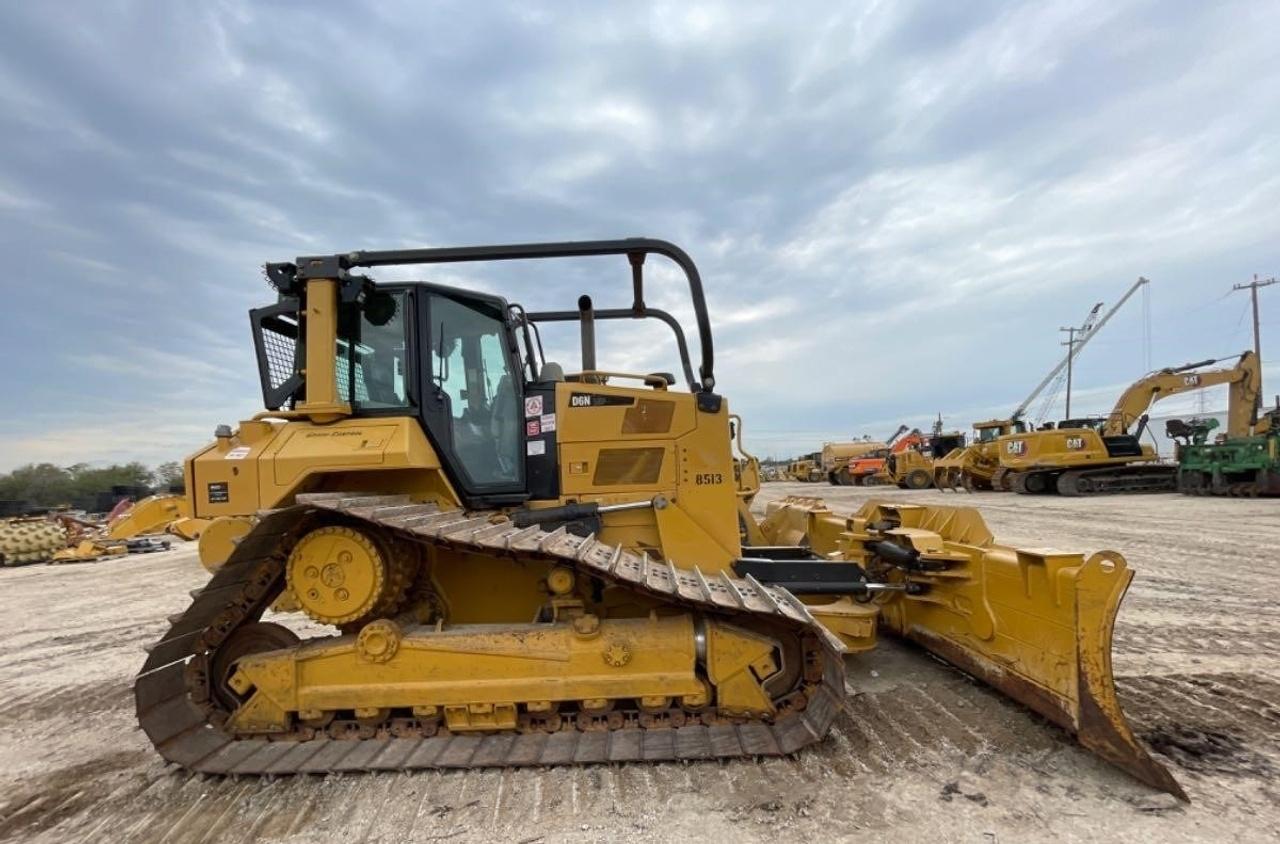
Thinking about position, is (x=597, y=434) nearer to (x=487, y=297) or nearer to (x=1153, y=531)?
(x=487, y=297)

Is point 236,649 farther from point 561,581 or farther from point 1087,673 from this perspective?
point 1087,673

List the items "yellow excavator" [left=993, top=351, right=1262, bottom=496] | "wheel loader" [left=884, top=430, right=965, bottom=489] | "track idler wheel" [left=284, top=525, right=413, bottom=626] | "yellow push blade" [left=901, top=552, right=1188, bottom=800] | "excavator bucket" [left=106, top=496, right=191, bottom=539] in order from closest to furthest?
"yellow push blade" [left=901, top=552, right=1188, bottom=800] < "track idler wheel" [left=284, top=525, right=413, bottom=626] < "excavator bucket" [left=106, top=496, right=191, bottom=539] < "yellow excavator" [left=993, top=351, right=1262, bottom=496] < "wheel loader" [left=884, top=430, right=965, bottom=489]

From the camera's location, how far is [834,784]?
2.86 meters

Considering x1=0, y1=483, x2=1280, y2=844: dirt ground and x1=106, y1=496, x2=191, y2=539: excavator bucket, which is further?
x1=106, y1=496, x2=191, y2=539: excavator bucket

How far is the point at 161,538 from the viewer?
58.1 ft

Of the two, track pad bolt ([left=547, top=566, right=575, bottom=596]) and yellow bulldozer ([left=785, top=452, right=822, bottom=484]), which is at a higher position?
track pad bolt ([left=547, top=566, right=575, bottom=596])

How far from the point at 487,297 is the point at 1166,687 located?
473 centimetres

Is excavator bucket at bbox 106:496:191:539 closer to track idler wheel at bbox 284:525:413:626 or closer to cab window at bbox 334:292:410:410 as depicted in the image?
cab window at bbox 334:292:410:410

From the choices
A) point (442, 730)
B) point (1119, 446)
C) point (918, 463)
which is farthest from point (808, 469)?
point (442, 730)

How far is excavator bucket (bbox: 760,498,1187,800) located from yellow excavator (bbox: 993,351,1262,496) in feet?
64.0

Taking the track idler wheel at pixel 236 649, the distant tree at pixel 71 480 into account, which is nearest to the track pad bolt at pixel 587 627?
the track idler wheel at pixel 236 649

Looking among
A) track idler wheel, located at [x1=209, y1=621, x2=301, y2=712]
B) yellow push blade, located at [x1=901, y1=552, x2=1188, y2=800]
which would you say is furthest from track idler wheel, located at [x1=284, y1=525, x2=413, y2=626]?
yellow push blade, located at [x1=901, y1=552, x2=1188, y2=800]

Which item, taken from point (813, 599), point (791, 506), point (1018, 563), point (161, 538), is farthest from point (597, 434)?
point (161, 538)

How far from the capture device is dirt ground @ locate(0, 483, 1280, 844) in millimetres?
2578
